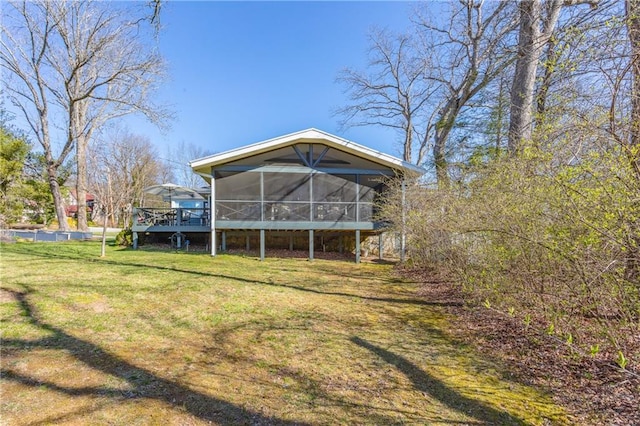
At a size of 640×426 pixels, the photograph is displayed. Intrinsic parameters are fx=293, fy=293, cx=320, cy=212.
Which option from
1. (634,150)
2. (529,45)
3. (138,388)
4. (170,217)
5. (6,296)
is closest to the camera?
(634,150)

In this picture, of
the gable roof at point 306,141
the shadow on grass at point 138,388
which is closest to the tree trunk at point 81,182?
the gable roof at point 306,141

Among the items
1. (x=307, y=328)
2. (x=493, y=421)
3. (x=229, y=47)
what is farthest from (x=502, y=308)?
(x=229, y=47)

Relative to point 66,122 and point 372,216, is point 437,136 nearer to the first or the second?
point 372,216

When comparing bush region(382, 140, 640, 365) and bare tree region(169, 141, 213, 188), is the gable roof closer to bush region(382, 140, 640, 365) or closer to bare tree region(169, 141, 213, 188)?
bush region(382, 140, 640, 365)

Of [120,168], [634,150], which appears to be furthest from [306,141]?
[120,168]

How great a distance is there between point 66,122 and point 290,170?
15298mm

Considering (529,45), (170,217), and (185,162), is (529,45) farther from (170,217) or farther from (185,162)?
(185,162)

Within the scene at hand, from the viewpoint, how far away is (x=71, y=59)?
1429cm

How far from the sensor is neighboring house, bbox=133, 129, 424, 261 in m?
10.6

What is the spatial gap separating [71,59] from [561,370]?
20584 millimetres

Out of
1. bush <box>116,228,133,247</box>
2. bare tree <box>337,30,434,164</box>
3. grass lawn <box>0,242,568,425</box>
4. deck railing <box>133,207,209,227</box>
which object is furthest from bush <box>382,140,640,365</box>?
bare tree <box>337,30,434,164</box>

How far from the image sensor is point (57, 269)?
264 inches

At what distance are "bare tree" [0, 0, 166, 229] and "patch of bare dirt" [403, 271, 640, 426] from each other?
15918mm

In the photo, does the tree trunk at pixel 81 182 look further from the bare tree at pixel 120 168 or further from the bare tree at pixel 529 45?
the bare tree at pixel 529 45
